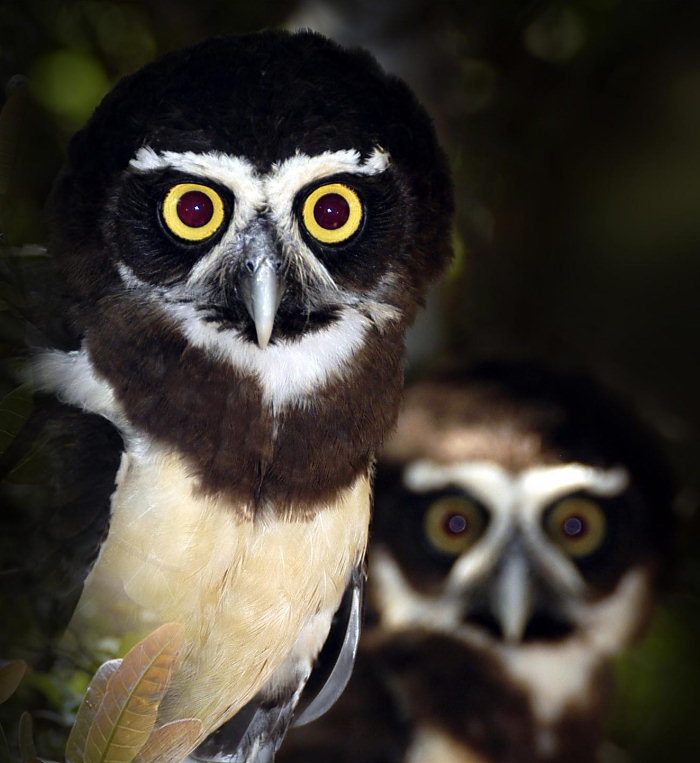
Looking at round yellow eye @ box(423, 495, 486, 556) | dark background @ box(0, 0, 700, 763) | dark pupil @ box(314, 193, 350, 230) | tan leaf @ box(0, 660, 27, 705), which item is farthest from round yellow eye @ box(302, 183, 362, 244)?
tan leaf @ box(0, 660, 27, 705)

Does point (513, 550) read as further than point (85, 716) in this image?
Yes

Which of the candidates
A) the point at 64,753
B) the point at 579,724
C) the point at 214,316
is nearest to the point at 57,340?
the point at 214,316

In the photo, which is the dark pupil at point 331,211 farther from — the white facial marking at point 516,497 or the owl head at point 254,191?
the white facial marking at point 516,497

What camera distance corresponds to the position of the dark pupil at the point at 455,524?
0.61 m

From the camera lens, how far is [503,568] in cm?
61

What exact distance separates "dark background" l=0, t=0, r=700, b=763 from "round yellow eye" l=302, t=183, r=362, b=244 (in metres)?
0.11

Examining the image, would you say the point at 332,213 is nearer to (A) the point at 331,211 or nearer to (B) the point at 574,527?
(A) the point at 331,211

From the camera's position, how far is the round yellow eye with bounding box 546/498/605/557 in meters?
0.61

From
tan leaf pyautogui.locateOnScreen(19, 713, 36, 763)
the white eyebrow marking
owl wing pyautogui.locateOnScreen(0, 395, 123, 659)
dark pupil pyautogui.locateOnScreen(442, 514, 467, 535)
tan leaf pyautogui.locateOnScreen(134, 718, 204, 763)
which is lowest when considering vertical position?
tan leaf pyautogui.locateOnScreen(19, 713, 36, 763)

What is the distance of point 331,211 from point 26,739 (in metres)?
0.41

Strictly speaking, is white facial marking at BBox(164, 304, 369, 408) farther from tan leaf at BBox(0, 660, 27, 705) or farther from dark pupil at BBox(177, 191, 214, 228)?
tan leaf at BBox(0, 660, 27, 705)

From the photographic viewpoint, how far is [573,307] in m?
0.63

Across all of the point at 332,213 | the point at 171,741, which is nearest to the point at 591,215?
the point at 332,213

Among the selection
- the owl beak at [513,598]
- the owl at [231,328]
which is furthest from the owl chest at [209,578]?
the owl beak at [513,598]
